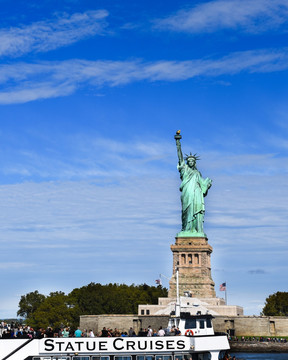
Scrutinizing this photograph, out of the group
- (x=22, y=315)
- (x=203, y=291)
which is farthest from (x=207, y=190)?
(x=22, y=315)

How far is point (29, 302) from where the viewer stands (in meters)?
144

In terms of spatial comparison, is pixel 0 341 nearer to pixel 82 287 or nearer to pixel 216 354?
pixel 216 354

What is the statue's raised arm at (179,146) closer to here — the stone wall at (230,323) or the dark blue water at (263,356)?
the stone wall at (230,323)

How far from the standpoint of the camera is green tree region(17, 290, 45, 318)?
142625mm

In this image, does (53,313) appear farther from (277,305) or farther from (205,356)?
(205,356)

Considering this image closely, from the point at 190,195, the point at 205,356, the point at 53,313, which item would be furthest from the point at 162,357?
the point at 53,313

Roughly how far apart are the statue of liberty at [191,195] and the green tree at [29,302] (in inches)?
1831

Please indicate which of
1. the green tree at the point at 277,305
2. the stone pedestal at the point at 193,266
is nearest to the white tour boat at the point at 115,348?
the stone pedestal at the point at 193,266

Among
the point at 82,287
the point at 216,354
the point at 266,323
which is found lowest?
the point at 216,354

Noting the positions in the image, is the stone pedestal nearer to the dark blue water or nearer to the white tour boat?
the dark blue water

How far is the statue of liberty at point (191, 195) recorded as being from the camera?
363ft

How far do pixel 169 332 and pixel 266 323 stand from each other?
67.5 metres

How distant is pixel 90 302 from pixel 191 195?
30.5 metres

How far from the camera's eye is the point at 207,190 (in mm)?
114188
